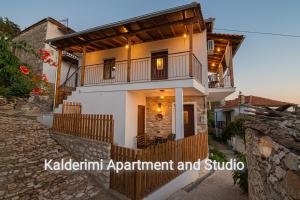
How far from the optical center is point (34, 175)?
4.41 m

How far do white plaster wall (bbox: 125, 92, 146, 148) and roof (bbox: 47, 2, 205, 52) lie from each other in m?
3.15

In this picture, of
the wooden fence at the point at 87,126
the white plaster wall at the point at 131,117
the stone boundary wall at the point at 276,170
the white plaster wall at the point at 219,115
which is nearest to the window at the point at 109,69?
the white plaster wall at the point at 131,117

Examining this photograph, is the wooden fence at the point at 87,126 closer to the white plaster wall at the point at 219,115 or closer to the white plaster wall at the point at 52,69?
the white plaster wall at the point at 52,69

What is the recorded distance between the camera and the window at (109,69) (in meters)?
10.6

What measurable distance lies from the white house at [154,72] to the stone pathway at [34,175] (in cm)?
298

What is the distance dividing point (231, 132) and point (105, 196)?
43.8 ft

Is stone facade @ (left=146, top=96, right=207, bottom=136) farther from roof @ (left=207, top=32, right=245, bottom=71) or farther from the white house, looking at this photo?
roof @ (left=207, top=32, right=245, bottom=71)

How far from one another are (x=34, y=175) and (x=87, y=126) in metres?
2.07

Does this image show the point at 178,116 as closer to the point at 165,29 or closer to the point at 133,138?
the point at 133,138

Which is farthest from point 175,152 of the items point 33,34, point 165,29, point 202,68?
point 33,34

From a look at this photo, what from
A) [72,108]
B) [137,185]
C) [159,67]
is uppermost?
[159,67]

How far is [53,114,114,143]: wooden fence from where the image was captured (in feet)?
17.5

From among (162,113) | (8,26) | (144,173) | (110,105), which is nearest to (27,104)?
(110,105)

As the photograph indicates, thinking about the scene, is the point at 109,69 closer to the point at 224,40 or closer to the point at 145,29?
the point at 145,29
